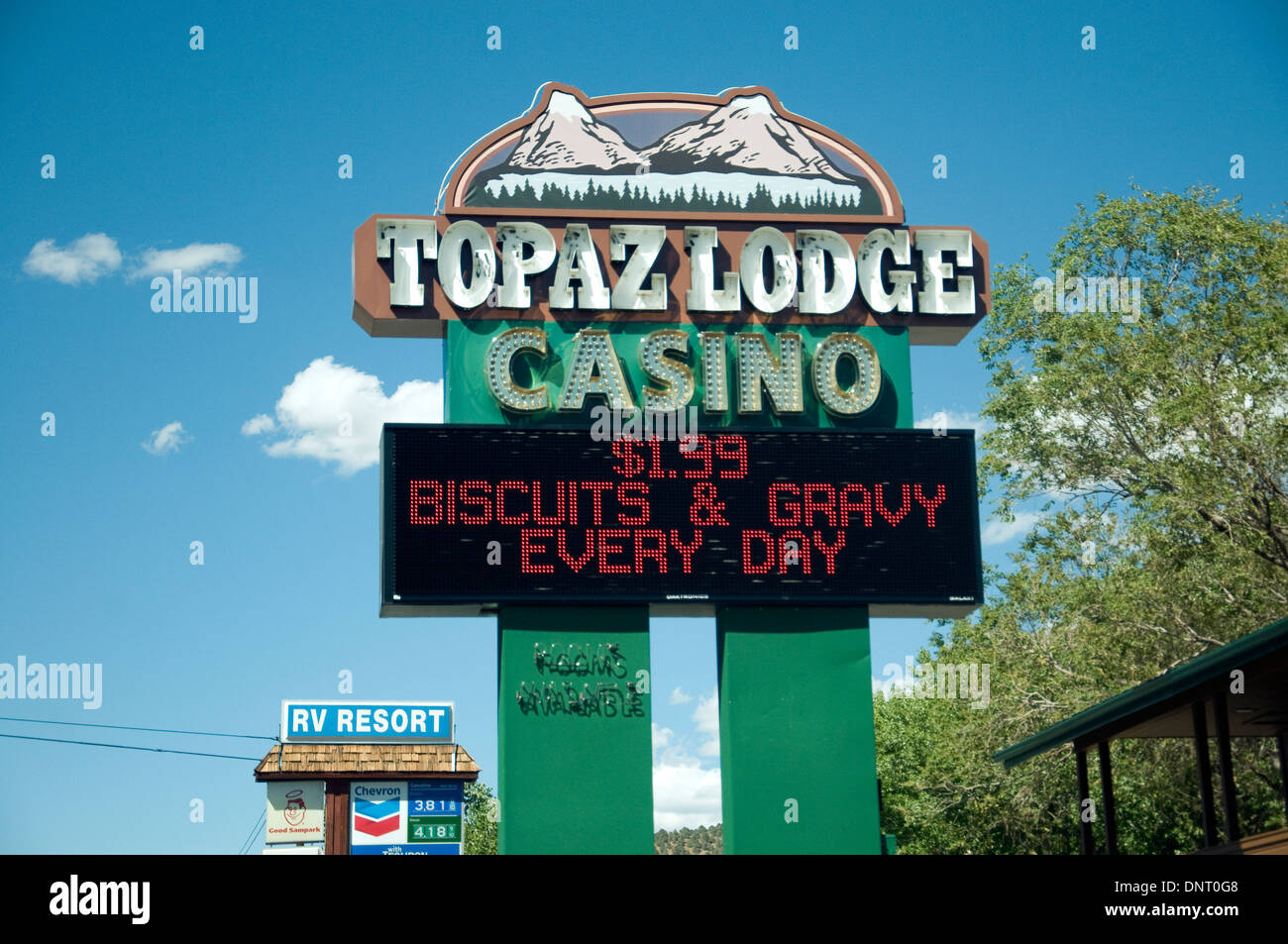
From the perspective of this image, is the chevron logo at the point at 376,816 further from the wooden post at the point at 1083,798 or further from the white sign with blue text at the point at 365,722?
the wooden post at the point at 1083,798

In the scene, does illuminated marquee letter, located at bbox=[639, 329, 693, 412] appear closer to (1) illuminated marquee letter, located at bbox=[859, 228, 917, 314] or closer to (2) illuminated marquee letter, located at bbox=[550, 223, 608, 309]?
(2) illuminated marquee letter, located at bbox=[550, 223, 608, 309]

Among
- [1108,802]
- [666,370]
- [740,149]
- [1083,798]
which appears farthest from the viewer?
[740,149]

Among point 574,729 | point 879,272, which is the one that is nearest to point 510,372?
point 574,729

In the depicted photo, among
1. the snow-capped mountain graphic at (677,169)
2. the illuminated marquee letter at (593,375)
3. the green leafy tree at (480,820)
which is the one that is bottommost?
the green leafy tree at (480,820)

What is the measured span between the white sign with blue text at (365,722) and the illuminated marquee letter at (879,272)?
21.7 meters

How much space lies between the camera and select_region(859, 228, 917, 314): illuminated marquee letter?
2462cm

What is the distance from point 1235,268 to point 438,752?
22682 mm

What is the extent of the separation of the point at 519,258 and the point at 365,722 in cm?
2115

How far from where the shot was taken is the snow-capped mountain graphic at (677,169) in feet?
81.8

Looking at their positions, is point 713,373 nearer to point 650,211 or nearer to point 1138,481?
point 650,211

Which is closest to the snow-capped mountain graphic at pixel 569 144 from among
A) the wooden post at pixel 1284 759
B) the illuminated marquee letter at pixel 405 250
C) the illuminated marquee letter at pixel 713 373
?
the illuminated marquee letter at pixel 405 250

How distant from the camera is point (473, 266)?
949 inches

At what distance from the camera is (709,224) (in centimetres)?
2492
